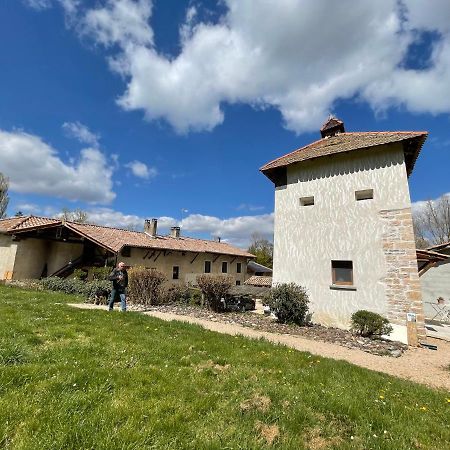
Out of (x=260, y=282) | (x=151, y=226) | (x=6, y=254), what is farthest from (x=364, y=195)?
(x=6, y=254)

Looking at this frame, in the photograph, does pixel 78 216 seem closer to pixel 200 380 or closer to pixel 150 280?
pixel 150 280

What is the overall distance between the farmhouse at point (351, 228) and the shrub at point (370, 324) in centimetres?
85

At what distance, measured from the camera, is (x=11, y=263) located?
18.3m

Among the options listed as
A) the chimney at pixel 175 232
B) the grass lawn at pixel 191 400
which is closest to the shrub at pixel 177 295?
the grass lawn at pixel 191 400

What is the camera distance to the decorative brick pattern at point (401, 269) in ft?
32.2

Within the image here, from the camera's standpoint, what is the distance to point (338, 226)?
11656 mm

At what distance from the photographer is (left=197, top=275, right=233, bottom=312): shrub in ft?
43.6

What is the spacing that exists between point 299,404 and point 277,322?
7736 mm

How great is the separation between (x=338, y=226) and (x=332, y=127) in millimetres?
5900

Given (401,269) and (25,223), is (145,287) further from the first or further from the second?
(25,223)

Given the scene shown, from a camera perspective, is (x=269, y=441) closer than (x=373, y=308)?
Yes

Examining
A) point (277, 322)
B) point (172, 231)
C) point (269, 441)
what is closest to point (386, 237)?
point (277, 322)

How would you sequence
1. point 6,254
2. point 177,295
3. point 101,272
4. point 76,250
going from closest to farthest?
point 177,295, point 101,272, point 6,254, point 76,250

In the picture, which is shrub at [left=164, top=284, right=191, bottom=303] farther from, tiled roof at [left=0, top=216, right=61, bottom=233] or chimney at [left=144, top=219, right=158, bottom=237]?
tiled roof at [left=0, top=216, right=61, bottom=233]
